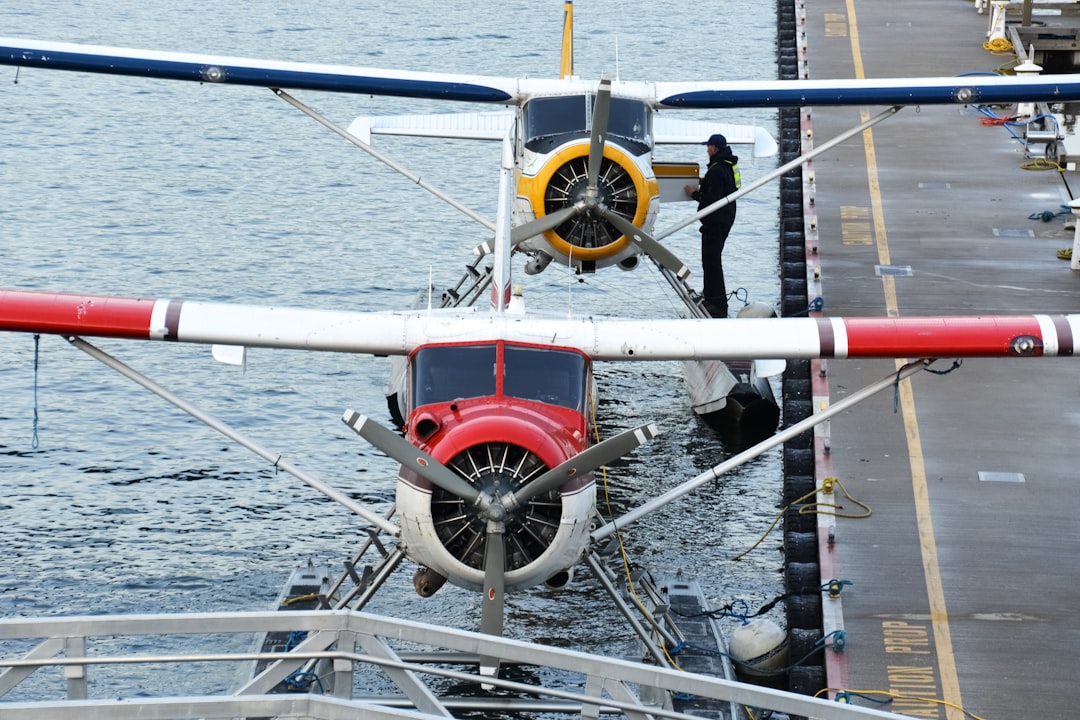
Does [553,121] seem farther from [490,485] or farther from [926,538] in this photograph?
[490,485]

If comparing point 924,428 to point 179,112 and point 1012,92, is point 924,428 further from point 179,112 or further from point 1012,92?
point 179,112

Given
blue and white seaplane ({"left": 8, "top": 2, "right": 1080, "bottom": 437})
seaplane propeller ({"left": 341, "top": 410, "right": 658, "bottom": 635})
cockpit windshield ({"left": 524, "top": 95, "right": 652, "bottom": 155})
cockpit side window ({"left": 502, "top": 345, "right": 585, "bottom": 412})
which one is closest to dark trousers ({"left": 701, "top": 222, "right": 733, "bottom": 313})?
blue and white seaplane ({"left": 8, "top": 2, "right": 1080, "bottom": 437})

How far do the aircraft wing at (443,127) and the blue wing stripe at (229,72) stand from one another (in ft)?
4.15

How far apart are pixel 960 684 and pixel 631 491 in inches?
255

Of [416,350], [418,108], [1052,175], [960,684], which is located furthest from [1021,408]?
[418,108]

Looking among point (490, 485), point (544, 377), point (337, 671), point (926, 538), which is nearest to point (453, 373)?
point (544, 377)

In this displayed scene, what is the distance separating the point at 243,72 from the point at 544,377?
25.5 ft

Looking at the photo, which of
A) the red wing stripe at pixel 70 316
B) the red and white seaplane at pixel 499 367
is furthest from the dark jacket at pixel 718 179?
the red wing stripe at pixel 70 316

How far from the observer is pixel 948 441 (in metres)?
15.4

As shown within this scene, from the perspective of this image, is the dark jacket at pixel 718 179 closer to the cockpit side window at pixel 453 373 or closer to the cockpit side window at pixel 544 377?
the cockpit side window at pixel 544 377

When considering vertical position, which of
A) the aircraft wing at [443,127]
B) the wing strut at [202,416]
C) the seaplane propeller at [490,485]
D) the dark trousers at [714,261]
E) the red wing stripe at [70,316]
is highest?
the aircraft wing at [443,127]

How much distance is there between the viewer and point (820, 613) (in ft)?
41.2

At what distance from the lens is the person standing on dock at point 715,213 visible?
62.1 feet

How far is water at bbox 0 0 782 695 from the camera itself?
1571cm
